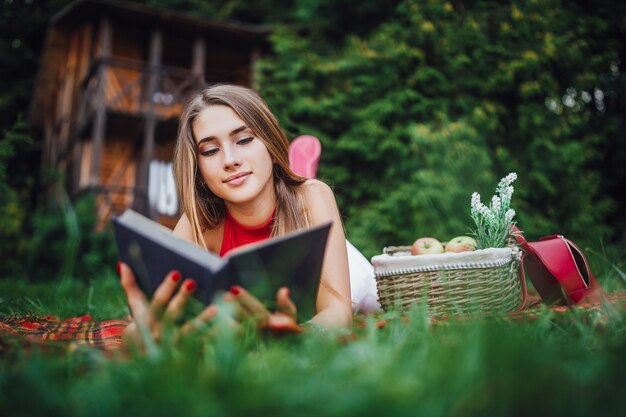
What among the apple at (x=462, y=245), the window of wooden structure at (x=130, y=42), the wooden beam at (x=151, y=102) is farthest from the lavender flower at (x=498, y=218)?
the window of wooden structure at (x=130, y=42)

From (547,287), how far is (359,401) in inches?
77.1

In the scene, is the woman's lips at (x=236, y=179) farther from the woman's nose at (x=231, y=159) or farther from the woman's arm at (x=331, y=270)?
the woman's arm at (x=331, y=270)

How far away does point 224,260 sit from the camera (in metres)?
1.34

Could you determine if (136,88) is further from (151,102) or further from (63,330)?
(63,330)

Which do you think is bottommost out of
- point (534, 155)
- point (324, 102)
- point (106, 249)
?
point (106, 249)

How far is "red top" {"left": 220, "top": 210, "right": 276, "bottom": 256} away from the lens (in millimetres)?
2480

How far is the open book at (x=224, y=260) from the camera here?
134 cm

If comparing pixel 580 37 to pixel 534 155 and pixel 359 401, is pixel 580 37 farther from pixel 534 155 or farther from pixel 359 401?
pixel 359 401

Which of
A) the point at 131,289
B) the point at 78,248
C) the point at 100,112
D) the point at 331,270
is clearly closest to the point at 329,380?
the point at 131,289

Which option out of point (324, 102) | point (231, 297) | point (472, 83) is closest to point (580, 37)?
point (472, 83)

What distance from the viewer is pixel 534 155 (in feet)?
22.0

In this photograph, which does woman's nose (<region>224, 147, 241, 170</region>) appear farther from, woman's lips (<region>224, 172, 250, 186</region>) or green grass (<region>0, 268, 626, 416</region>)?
green grass (<region>0, 268, 626, 416</region>)

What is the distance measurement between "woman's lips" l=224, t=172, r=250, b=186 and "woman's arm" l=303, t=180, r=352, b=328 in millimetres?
343

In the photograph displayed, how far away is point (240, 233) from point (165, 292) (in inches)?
43.5
